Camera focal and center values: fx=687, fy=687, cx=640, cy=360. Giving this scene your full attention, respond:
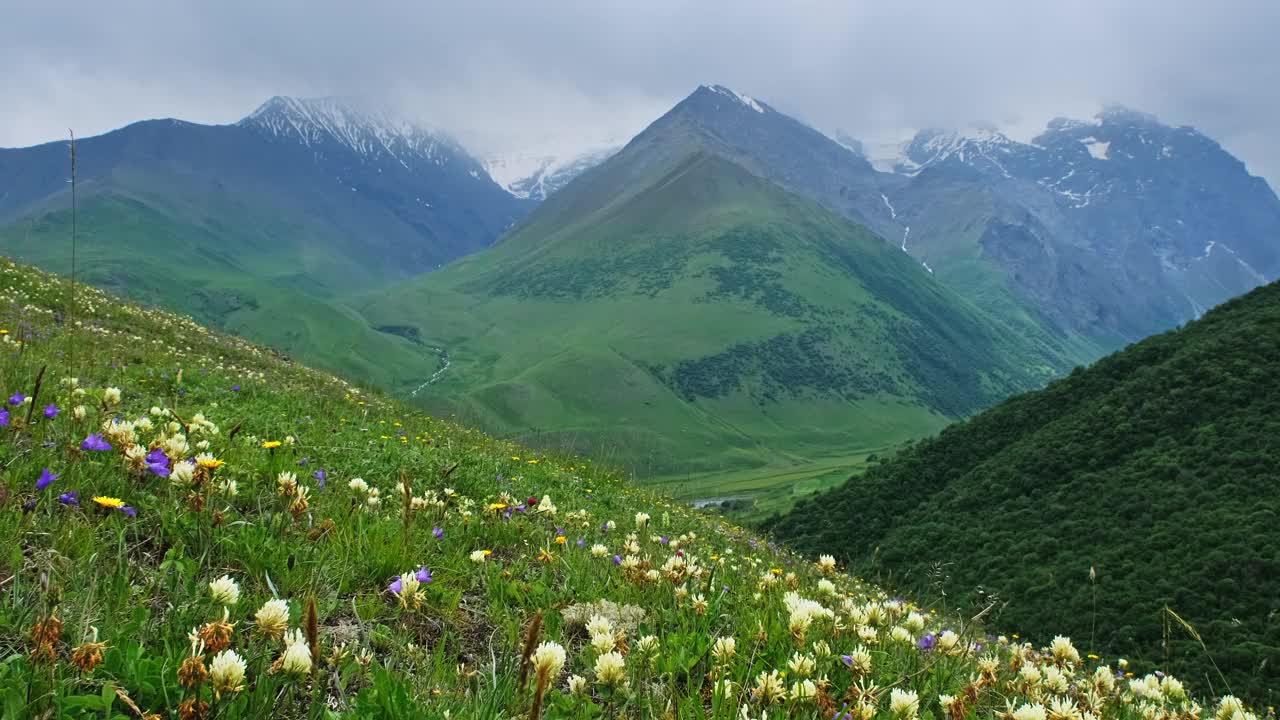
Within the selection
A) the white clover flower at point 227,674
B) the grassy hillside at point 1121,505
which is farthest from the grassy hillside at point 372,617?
the grassy hillside at point 1121,505

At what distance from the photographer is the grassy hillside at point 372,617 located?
6.90ft

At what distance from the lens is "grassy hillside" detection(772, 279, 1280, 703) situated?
27.0m

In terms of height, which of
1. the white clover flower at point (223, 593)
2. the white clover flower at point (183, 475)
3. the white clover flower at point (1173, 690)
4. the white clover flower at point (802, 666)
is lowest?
the white clover flower at point (1173, 690)

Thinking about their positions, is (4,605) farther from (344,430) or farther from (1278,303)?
(1278,303)

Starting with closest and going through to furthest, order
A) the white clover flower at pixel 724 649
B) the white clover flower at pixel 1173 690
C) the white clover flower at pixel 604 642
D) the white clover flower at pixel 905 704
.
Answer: the white clover flower at pixel 905 704 < the white clover flower at pixel 604 642 < the white clover flower at pixel 724 649 < the white clover flower at pixel 1173 690

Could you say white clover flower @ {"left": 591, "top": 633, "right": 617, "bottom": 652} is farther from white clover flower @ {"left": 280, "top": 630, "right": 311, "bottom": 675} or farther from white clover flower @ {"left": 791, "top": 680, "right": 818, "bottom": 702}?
white clover flower @ {"left": 280, "top": 630, "right": 311, "bottom": 675}

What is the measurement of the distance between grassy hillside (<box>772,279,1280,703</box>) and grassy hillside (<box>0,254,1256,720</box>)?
18.9 metres

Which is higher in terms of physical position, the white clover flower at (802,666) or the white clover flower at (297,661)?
the white clover flower at (297,661)

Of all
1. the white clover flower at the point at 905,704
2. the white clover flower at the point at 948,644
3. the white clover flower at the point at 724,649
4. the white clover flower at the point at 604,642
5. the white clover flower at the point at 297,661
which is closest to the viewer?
the white clover flower at the point at 297,661

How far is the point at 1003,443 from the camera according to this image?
198ft

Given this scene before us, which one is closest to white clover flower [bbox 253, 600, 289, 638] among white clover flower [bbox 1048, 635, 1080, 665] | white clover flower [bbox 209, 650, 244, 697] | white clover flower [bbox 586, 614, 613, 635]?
white clover flower [bbox 209, 650, 244, 697]

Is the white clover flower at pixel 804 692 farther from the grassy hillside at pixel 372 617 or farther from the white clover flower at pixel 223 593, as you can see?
the white clover flower at pixel 223 593

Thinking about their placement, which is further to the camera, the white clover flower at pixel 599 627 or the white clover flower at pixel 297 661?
the white clover flower at pixel 599 627

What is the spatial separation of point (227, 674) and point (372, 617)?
5.01 feet
